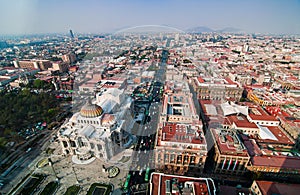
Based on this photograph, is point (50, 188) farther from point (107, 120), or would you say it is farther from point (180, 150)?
point (180, 150)

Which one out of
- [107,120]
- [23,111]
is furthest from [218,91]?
[23,111]

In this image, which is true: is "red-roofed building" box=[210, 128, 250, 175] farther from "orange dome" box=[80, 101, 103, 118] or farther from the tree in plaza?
the tree in plaza

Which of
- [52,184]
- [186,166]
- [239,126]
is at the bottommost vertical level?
[52,184]

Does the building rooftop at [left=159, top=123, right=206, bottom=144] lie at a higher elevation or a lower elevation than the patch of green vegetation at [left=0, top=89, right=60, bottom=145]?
higher

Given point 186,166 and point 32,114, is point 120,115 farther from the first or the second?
point 32,114

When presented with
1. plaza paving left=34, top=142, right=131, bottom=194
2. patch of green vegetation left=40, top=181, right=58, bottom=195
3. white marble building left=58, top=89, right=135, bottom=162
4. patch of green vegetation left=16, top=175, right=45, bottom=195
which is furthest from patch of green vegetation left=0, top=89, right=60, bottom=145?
patch of green vegetation left=40, top=181, right=58, bottom=195

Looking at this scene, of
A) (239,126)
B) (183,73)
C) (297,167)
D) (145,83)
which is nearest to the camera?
(297,167)

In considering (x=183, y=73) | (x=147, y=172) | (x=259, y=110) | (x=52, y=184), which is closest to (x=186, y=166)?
(x=147, y=172)

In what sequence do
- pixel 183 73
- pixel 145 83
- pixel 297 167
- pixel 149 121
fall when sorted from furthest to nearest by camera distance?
pixel 183 73 < pixel 145 83 < pixel 149 121 < pixel 297 167
